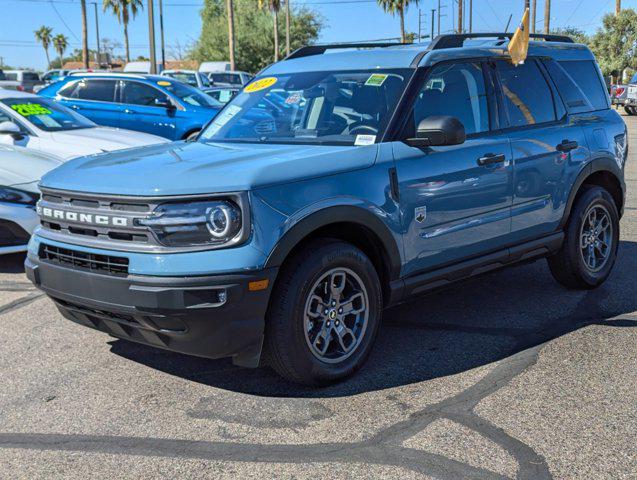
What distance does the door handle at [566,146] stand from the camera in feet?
18.1

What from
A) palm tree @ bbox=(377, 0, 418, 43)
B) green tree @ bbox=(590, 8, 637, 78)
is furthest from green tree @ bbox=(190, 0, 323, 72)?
green tree @ bbox=(590, 8, 637, 78)

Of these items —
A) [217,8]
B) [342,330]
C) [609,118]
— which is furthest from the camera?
[217,8]

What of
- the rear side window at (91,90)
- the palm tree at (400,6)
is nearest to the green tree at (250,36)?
the palm tree at (400,6)

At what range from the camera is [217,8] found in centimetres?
7425

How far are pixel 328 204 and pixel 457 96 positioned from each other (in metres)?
1.50

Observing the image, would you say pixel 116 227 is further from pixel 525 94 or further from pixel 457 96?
pixel 525 94

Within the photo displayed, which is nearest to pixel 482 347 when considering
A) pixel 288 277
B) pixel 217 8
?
pixel 288 277

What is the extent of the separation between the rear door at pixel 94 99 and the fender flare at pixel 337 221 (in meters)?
10.4

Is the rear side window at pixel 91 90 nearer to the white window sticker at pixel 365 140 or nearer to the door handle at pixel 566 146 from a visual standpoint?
the door handle at pixel 566 146

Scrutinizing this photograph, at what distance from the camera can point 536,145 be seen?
17.5ft

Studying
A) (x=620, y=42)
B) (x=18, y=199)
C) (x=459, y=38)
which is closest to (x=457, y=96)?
(x=459, y=38)

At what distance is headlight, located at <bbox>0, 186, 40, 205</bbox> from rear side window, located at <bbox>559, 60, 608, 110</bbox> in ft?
15.4

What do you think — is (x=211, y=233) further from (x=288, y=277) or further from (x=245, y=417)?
(x=245, y=417)

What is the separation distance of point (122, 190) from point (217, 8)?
244 feet
